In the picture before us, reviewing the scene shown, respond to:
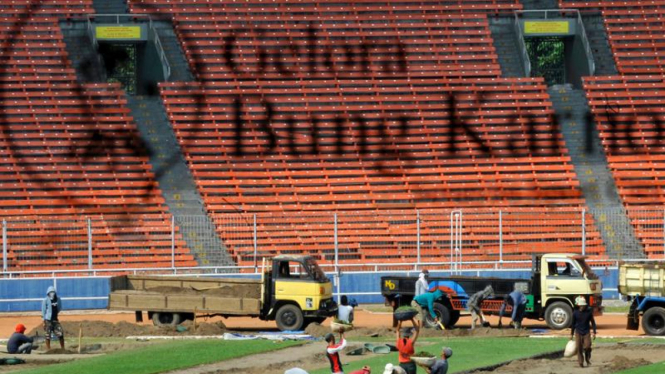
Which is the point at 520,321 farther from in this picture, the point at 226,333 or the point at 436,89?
the point at 436,89

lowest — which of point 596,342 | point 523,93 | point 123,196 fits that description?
point 596,342

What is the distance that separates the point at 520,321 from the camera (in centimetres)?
3766

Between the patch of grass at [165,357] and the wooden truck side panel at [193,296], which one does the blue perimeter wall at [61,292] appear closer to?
the wooden truck side panel at [193,296]

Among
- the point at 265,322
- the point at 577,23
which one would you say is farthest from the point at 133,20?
the point at 265,322

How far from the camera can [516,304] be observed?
37250 millimetres

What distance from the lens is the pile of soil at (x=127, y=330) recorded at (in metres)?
37.4

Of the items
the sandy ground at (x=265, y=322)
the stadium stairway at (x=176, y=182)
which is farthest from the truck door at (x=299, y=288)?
the stadium stairway at (x=176, y=182)

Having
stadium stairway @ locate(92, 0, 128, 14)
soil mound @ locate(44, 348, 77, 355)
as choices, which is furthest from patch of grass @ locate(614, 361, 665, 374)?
stadium stairway @ locate(92, 0, 128, 14)

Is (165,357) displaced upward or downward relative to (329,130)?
downward

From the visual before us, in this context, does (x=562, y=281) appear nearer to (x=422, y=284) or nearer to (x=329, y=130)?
(x=422, y=284)

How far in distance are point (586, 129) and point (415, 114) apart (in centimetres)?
620

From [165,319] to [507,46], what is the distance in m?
23.5

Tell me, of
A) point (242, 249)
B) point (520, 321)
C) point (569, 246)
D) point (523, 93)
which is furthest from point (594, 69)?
point (520, 321)

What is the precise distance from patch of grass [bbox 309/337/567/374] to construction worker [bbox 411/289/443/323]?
210 centimetres
